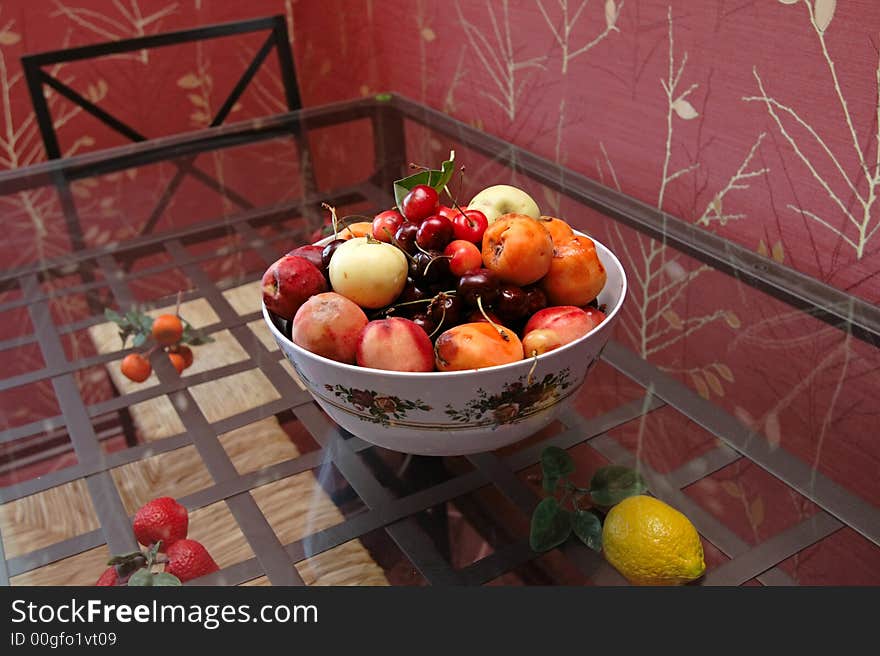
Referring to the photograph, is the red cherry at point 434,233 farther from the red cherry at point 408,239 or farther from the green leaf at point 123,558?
the green leaf at point 123,558

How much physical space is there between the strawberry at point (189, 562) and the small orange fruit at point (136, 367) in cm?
30

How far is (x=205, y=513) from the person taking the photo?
0.78 metres

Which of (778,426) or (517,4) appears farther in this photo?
(517,4)

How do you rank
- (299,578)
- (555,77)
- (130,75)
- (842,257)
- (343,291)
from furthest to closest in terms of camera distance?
1. (130,75)
2. (555,77)
3. (842,257)
4. (343,291)
5. (299,578)

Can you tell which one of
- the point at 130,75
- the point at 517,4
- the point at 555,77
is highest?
the point at 517,4

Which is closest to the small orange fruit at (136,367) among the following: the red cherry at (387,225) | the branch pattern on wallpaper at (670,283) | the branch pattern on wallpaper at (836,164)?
the red cherry at (387,225)

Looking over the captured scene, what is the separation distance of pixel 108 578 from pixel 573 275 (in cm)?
49

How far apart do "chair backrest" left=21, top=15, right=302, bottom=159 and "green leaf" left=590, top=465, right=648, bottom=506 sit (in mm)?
1320

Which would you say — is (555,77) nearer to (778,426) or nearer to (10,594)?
(778,426)

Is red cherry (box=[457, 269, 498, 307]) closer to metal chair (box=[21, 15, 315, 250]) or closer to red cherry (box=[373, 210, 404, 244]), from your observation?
red cherry (box=[373, 210, 404, 244])

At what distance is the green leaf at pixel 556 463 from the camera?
797 mm

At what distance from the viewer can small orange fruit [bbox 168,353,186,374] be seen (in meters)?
1.00

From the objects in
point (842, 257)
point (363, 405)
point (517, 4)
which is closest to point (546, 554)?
point (363, 405)

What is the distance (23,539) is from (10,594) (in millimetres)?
60
